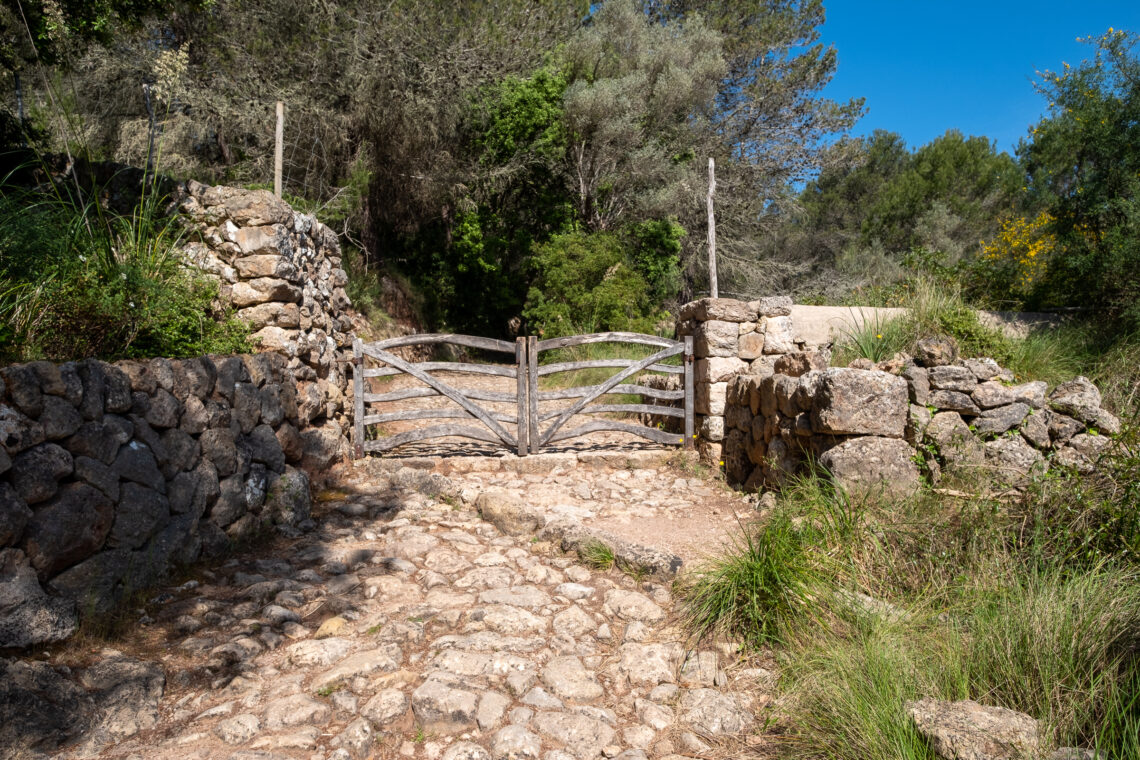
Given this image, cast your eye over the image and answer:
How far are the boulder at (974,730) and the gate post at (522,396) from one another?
16.9 ft

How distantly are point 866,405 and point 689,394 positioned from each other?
2.89 m

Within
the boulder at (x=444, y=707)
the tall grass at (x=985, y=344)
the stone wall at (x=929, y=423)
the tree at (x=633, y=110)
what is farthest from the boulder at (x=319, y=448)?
the tree at (x=633, y=110)

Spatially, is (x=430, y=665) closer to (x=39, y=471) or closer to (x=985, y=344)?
(x=39, y=471)

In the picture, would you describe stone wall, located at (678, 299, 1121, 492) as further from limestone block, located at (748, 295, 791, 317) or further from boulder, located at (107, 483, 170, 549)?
boulder, located at (107, 483, 170, 549)

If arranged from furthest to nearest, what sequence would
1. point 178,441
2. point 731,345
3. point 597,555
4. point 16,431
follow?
point 731,345 → point 597,555 → point 178,441 → point 16,431

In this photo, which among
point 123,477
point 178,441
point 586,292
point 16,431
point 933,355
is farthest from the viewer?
point 586,292

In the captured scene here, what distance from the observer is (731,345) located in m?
7.13

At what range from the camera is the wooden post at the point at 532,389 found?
23.4 ft

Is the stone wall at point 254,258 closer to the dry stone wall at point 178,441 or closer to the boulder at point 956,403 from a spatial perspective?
the dry stone wall at point 178,441

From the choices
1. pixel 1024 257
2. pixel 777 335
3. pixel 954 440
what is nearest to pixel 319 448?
pixel 777 335

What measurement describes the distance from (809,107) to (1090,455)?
57.2 feet

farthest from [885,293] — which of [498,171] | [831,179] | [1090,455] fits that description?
[831,179]

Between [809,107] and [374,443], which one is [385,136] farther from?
[809,107]

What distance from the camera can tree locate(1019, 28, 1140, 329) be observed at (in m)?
7.90
